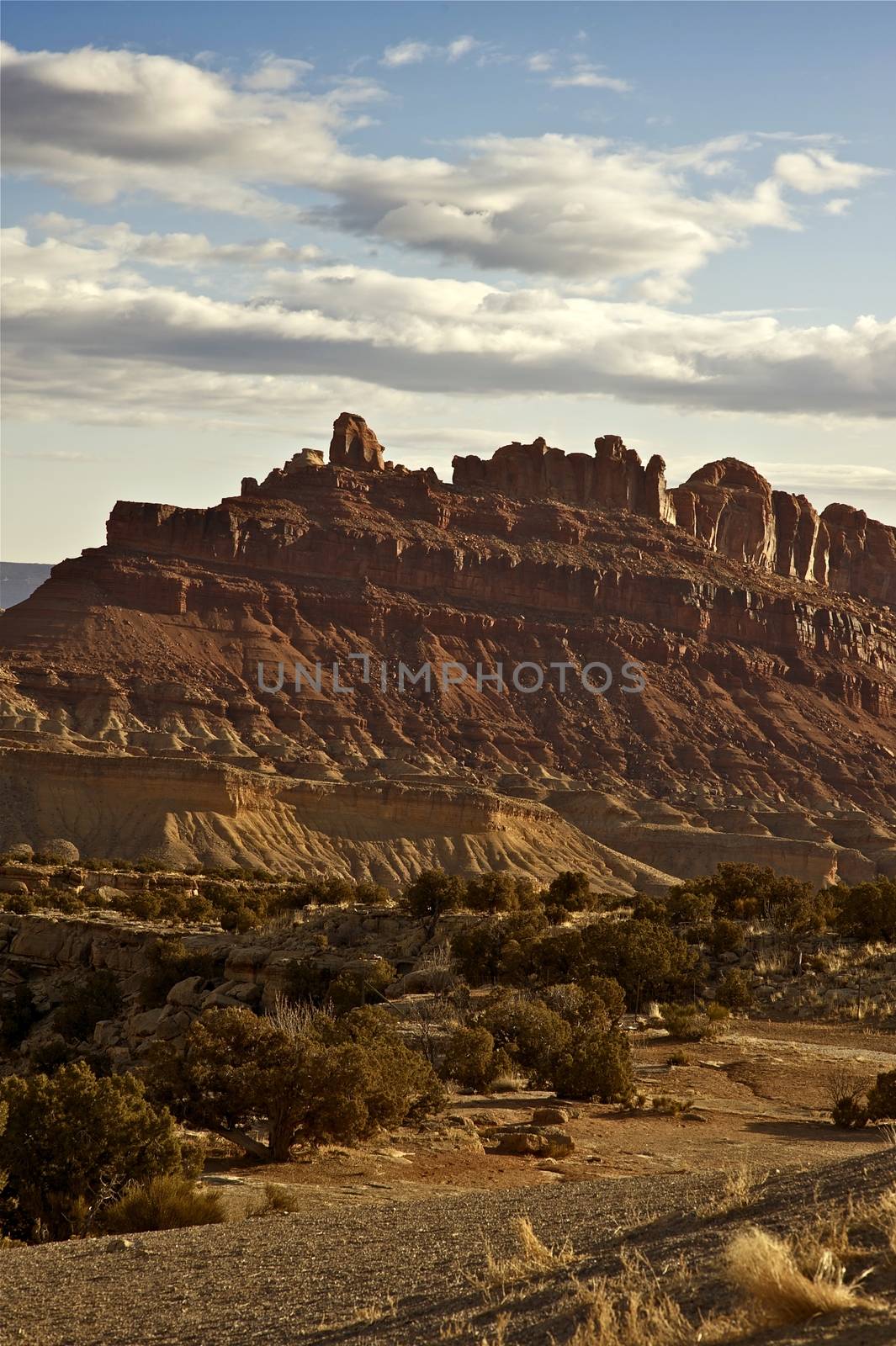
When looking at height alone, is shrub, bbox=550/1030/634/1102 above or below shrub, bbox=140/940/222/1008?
above

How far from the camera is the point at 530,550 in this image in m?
162

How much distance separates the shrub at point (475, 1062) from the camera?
79.4 ft

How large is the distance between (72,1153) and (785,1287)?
11.2 m

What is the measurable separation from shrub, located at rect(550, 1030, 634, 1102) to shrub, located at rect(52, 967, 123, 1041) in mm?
17195

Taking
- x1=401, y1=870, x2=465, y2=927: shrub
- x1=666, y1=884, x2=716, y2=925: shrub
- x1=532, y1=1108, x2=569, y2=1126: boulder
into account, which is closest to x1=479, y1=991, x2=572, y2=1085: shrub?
x1=532, y1=1108, x2=569, y2=1126: boulder

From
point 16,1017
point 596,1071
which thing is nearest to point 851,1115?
point 596,1071

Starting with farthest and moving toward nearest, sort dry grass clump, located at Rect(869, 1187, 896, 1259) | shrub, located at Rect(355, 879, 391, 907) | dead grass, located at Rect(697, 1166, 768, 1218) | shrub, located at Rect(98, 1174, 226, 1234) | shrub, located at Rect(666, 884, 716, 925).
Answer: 1. shrub, located at Rect(355, 879, 391, 907)
2. shrub, located at Rect(666, 884, 716, 925)
3. shrub, located at Rect(98, 1174, 226, 1234)
4. dead grass, located at Rect(697, 1166, 768, 1218)
5. dry grass clump, located at Rect(869, 1187, 896, 1259)

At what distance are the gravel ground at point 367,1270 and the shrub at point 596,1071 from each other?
8.67 metres

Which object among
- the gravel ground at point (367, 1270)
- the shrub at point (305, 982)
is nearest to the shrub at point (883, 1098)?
the gravel ground at point (367, 1270)

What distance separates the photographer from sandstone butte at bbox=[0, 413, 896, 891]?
87.4m

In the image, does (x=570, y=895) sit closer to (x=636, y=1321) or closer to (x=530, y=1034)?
(x=530, y=1034)

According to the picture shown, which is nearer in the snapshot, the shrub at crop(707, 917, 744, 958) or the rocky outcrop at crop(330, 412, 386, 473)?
the shrub at crop(707, 917, 744, 958)

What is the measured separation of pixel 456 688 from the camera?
143m

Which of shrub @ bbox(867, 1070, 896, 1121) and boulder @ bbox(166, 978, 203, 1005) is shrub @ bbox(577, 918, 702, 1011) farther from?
shrub @ bbox(867, 1070, 896, 1121)
